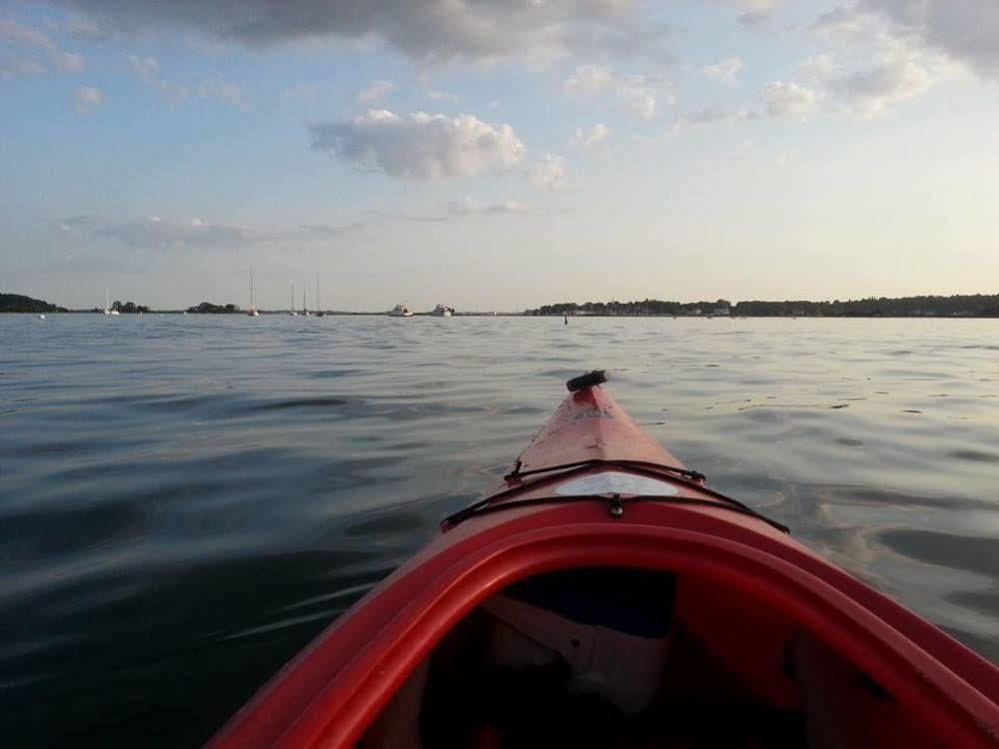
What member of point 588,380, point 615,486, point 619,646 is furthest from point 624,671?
point 588,380

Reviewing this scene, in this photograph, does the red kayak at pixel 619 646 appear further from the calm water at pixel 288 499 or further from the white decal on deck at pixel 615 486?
the calm water at pixel 288 499

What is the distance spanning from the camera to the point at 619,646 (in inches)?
112

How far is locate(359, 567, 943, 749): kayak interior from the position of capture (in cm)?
257

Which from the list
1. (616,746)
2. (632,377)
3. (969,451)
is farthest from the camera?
(632,377)

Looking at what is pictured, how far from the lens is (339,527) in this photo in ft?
15.8

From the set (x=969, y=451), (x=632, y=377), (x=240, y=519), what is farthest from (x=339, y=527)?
(x=632, y=377)

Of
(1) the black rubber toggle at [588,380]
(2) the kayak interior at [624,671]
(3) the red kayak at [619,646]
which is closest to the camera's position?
(3) the red kayak at [619,646]

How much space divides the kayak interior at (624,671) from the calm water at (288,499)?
0.89m

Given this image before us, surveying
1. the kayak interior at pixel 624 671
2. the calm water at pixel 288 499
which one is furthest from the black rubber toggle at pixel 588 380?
the kayak interior at pixel 624 671

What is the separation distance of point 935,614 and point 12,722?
13.6 feet

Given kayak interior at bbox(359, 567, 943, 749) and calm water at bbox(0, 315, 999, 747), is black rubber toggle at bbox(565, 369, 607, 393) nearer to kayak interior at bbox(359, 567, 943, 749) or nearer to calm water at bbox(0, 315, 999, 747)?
calm water at bbox(0, 315, 999, 747)

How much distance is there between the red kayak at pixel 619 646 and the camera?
1655 mm

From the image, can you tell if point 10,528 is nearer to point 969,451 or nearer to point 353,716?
point 353,716

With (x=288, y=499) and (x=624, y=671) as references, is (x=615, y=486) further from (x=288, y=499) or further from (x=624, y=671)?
(x=288, y=499)
